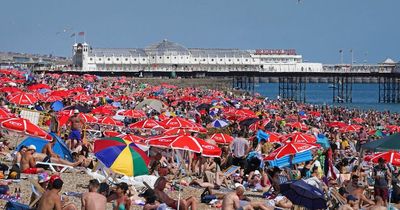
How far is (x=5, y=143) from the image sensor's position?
17.2 metres

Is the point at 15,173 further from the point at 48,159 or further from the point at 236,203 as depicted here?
the point at 236,203

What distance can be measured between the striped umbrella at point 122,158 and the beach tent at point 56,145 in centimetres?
391

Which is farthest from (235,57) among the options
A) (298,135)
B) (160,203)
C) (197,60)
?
(160,203)

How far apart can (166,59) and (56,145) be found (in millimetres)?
110146

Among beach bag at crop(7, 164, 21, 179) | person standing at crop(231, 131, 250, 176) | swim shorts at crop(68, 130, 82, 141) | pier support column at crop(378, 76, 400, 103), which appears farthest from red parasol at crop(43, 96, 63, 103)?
pier support column at crop(378, 76, 400, 103)

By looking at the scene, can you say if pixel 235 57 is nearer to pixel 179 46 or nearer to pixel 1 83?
pixel 179 46

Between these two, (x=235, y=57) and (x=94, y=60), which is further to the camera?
(x=235, y=57)

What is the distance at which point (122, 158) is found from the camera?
34.7 feet

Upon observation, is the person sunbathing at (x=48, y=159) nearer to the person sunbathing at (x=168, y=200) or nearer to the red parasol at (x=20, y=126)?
the red parasol at (x=20, y=126)

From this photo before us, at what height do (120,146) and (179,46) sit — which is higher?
(179,46)

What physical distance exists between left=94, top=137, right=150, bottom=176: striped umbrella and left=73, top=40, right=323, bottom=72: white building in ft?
341

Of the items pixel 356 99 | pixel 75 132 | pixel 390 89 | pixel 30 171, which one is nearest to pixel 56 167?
pixel 30 171

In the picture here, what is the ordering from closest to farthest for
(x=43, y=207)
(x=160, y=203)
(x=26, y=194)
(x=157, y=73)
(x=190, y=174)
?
(x=43, y=207) → (x=160, y=203) → (x=26, y=194) → (x=190, y=174) → (x=157, y=73)

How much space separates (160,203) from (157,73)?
310 feet
